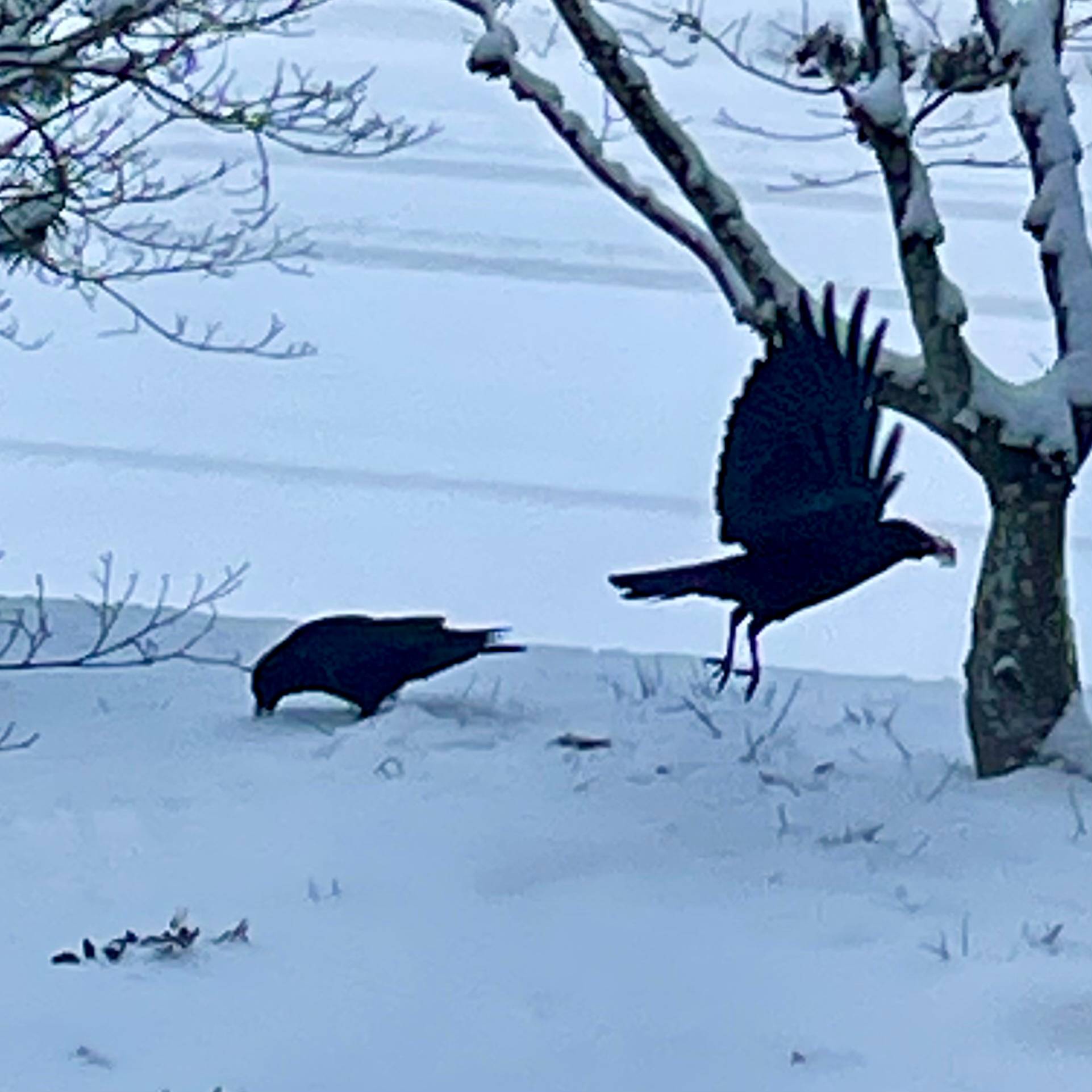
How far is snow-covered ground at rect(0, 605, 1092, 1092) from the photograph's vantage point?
3764mm

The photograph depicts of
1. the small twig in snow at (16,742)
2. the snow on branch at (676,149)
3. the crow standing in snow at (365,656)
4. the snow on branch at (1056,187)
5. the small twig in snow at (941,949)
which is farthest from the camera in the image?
the crow standing in snow at (365,656)

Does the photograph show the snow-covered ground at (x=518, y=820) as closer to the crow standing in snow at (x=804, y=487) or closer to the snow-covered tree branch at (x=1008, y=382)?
the snow-covered tree branch at (x=1008, y=382)

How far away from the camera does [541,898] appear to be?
4469 millimetres

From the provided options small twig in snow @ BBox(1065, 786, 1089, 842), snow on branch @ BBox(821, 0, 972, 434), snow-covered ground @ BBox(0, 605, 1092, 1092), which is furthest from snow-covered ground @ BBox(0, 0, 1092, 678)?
small twig in snow @ BBox(1065, 786, 1089, 842)

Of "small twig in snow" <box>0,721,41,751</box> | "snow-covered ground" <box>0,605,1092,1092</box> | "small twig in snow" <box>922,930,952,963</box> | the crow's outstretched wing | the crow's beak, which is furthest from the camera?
"small twig in snow" <box>0,721,41,751</box>

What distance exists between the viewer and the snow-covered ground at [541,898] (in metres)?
3.76

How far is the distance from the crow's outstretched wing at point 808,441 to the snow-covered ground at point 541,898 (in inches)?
25.0

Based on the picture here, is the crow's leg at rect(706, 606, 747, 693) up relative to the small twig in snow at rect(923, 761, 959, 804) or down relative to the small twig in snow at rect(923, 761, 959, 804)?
up

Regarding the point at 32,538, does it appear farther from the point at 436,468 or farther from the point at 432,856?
the point at 432,856

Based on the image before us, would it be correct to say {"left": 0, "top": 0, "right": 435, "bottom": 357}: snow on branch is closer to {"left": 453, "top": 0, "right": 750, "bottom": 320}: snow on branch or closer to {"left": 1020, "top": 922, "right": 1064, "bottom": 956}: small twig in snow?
{"left": 453, "top": 0, "right": 750, "bottom": 320}: snow on branch

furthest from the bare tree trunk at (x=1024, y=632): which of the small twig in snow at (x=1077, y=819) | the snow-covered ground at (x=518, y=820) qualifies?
the small twig in snow at (x=1077, y=819)

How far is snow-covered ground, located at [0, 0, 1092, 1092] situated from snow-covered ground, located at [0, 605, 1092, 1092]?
0.01 meters

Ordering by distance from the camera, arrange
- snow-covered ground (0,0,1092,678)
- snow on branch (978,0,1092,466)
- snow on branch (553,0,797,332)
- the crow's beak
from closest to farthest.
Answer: the crow's beak → snow on branch (978,0,1092,466) → snow on branch (553,0,797,332) → snow-covered ground (0,0,1092,678)

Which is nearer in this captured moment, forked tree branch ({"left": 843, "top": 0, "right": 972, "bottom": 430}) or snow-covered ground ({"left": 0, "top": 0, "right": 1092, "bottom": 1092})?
snow-covered ground ({"left": 0, "top": 0, "right": 1092, "bottom": 1092})
